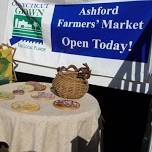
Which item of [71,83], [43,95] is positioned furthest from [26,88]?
[71,83]

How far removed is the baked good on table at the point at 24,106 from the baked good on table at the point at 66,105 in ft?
0.62

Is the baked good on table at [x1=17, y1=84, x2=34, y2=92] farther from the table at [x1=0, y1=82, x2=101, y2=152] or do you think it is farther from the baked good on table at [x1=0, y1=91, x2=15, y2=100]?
the table at [x1=0, y1=82, x2=101, y2=152]

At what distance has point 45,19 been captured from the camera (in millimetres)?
5125

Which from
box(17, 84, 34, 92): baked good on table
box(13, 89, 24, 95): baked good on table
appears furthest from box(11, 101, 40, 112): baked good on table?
box(17, 84, 34, 92): baked good on table

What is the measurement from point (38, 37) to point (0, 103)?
2131 mm

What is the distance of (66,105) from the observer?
326cm

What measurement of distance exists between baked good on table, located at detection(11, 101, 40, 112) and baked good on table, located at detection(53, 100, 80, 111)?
188 mm

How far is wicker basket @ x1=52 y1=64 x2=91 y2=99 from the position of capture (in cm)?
346

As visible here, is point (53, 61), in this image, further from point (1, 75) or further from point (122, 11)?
point (122, 11)

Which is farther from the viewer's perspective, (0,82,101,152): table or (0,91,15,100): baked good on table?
(0,91,15,100): baked good on table

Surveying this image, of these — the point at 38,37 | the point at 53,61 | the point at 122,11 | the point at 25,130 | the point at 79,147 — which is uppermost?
the point at 122,11

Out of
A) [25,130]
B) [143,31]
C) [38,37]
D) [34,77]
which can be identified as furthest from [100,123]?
[34,77]

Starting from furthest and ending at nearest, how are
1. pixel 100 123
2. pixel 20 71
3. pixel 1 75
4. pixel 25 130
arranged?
1. pixel 20 71
2. pixel 1 75
3. pixel 100 123
4. pixel 25 130

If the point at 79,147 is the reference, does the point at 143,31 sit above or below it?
above
